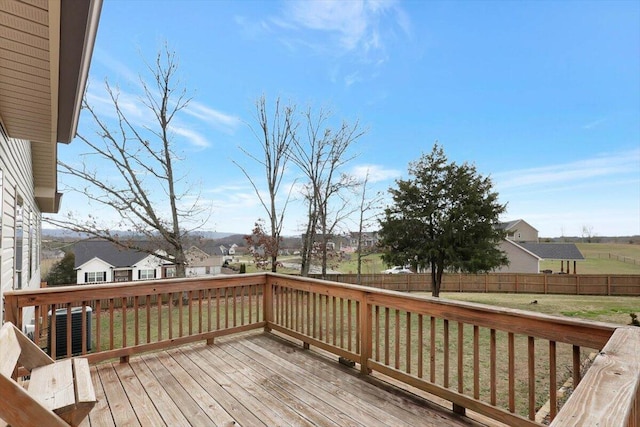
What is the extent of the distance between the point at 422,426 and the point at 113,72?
41.8 ft

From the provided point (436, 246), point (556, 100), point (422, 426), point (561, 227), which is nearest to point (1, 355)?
point (422, 426)

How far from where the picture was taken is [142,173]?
1127 cm

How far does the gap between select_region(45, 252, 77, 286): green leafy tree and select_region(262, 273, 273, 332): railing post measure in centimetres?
1252

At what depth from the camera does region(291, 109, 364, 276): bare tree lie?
509 inches

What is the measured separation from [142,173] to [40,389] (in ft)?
36.0

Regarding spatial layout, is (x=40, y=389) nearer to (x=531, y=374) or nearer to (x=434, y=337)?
(x=434, y=337)

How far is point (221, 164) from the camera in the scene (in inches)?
524

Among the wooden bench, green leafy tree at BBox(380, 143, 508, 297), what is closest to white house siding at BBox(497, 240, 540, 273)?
green leafy tree at BBox(380, 143, 508, 297)

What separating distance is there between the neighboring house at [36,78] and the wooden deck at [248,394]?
1.47 metres

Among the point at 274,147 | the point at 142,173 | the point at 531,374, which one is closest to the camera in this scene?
the point at 531,374

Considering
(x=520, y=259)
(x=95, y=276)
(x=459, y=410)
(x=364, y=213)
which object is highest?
(x=364, y=213)

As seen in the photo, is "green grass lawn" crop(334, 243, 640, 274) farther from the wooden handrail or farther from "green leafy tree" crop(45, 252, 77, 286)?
the wooden handrail

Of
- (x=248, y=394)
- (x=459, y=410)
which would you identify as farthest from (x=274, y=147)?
(x=459, y=410)

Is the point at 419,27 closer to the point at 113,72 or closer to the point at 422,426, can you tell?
the point at 113,72
